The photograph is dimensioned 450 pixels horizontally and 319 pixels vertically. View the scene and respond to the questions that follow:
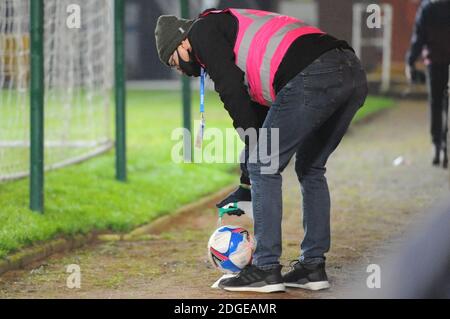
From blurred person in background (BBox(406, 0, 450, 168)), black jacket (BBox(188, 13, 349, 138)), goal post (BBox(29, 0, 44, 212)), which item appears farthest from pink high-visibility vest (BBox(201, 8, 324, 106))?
blurred person in background (BBox(406, 0, 450, 168))

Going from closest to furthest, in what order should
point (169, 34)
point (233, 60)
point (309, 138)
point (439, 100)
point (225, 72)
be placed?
point (225, 72), point (233, 60), point (169, 34), point (309, 138), point (439, 100)

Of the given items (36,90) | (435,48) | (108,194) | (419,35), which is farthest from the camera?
(419,35)

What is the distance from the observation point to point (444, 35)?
36.1 feet

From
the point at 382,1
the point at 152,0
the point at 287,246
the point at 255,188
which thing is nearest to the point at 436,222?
the point at 255,188

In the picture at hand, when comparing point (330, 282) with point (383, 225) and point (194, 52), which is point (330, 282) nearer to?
point (194, 52)

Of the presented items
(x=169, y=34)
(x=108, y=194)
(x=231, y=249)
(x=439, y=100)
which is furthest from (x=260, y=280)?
(x=439, y=100)

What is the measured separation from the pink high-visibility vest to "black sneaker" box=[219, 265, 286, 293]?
2.84ft

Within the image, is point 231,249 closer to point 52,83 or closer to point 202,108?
point 202,108

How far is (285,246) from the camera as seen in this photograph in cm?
705

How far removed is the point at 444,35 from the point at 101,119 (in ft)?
21.6

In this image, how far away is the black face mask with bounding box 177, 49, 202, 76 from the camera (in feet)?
16.6

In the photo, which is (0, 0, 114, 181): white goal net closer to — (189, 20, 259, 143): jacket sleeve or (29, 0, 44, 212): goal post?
(29, 0, 44, 212): goal post

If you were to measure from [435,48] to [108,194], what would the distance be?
4181 mm
